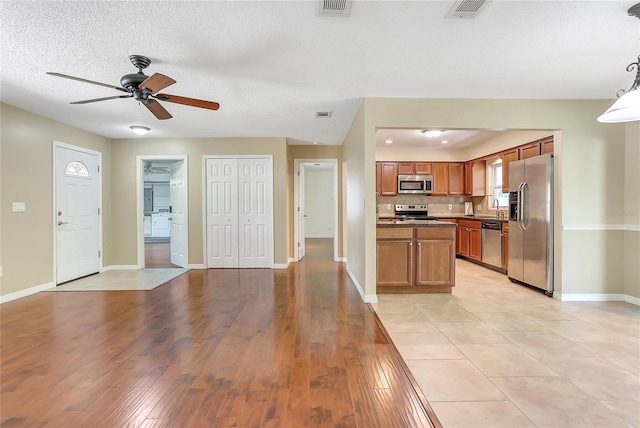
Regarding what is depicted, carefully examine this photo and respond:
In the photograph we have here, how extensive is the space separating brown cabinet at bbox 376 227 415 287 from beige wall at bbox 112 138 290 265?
2.33 m

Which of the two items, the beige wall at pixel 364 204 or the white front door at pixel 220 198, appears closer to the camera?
the beige wall at pixel 364 204

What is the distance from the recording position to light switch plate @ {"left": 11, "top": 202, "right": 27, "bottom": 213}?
12.9 feet

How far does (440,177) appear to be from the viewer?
270 inches

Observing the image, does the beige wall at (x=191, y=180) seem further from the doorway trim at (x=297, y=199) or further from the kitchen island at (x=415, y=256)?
the kitchen island at (x=415, y=256)

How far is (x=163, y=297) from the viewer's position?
394cm

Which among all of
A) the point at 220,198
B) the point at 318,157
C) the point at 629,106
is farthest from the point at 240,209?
the point at 629,106

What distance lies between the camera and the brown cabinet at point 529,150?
453cm

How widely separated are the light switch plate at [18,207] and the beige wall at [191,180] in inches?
66.8

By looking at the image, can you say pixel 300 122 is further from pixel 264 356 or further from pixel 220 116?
pixel 264 356

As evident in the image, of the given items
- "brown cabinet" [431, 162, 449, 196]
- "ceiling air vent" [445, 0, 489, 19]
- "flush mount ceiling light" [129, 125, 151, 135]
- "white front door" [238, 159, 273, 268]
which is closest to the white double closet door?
"white front door" [238, 159, 273, 268]

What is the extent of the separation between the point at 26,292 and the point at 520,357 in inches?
225

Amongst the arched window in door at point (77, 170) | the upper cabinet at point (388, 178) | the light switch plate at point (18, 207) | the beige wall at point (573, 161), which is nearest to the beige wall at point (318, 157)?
→ the upper cabinet at point (388, 178)

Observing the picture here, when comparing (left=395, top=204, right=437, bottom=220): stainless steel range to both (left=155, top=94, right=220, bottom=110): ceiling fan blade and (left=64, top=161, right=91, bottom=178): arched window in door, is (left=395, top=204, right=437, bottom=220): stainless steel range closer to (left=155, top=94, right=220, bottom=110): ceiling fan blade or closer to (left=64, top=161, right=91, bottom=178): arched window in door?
(left=155, top=94, right=220, bottom=110): ceiling fan blade

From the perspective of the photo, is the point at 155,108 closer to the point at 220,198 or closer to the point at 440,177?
the point at 220,198
